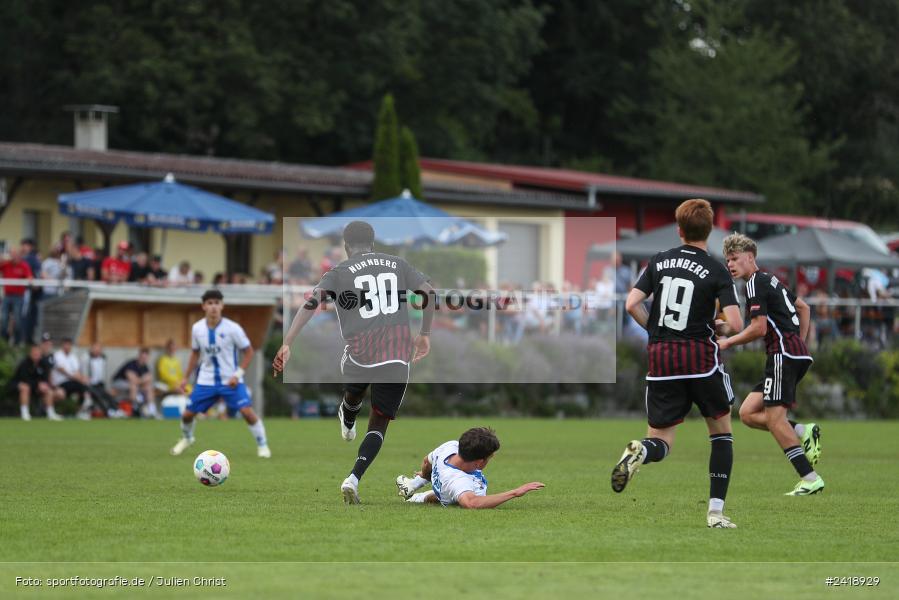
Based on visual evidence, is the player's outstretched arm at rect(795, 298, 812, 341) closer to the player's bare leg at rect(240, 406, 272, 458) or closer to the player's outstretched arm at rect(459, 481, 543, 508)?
the player's outstretched arm at rect(459, 481, 543, 508)

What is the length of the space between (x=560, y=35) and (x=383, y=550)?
56426mm

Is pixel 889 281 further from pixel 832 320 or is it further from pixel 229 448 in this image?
pixel 229 448

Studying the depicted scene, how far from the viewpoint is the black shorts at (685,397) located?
1015 cm

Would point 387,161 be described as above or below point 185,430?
above

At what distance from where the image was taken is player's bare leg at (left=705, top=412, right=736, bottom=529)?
10.1 meters

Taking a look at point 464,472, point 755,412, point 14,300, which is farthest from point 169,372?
point 464,472

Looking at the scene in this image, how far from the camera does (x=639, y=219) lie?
4616cm

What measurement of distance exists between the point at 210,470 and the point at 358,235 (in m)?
2.53

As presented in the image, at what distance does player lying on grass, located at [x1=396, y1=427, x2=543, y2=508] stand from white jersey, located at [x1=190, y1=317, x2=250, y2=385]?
571 cm

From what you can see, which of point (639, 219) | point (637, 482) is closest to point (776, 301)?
point (637, 482)

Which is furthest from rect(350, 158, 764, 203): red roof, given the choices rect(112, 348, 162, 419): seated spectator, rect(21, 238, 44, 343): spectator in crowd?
rect(21, 238, 44, 343): spectator in crowd

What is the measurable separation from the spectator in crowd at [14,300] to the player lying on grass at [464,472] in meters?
16.4

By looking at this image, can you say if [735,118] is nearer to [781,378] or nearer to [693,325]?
[781,378]

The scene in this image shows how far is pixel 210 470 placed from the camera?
1277cm
